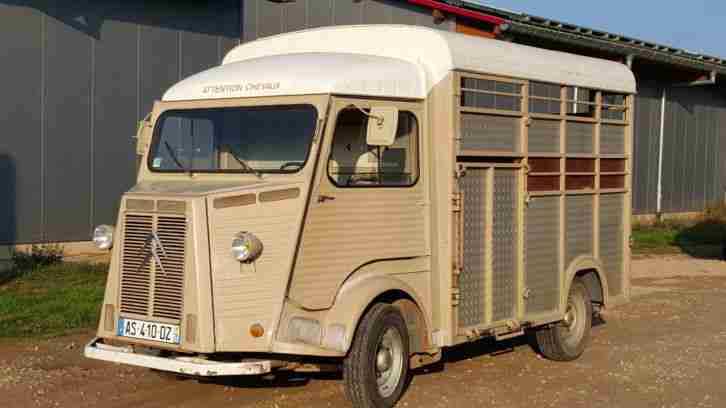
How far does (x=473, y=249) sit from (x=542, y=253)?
1.19 metres

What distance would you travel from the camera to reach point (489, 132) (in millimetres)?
8797

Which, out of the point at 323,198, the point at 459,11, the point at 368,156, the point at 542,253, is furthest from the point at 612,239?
the point at 459,11

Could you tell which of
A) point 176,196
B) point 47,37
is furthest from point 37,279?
point 176,196

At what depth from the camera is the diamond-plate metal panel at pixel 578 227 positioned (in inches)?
394

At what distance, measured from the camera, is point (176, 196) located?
7160 millimetres

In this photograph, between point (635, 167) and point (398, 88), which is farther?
point (635, 167)

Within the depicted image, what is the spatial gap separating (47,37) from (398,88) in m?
8.73

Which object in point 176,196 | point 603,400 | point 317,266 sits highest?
point 176,196

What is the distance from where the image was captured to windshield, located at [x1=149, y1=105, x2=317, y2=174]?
7570mm

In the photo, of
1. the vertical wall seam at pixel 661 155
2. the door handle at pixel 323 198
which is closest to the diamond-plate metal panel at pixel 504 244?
the door handle at pixel 323 198

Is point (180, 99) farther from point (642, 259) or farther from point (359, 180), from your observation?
point (642, 259)

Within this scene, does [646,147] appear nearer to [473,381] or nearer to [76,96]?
[76,96]

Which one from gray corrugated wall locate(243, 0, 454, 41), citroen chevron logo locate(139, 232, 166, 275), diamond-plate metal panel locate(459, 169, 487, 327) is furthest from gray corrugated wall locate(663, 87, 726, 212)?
citroen chevron logo locate(139, 232, 166, 275)

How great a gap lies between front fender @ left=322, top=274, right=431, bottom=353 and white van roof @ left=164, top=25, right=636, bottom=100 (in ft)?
4.53
